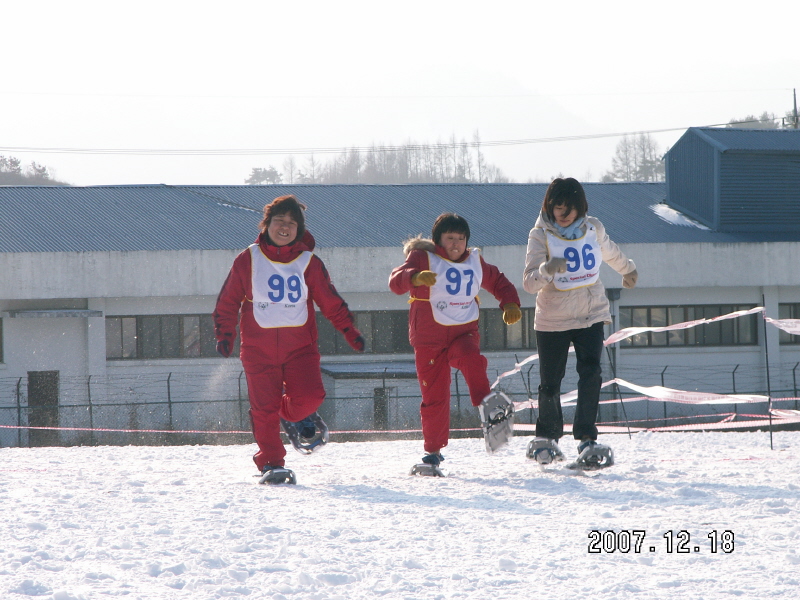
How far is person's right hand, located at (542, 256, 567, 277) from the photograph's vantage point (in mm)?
5145

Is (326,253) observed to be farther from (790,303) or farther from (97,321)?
(790,303)

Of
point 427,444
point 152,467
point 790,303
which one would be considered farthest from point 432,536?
point 790,303

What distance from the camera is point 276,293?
535 centimetres

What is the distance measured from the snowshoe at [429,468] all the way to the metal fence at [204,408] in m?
12.1

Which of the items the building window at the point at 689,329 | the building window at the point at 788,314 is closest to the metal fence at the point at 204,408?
the building window at the point at 689,329

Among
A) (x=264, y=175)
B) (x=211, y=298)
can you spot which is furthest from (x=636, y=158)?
(x=211, y=298)

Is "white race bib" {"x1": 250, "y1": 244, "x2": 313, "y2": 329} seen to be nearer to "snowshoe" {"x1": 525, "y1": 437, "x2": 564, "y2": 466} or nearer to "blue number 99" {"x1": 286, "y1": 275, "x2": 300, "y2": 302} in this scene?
"blue number 99" {"x1": 286, "y1": 275, "x2": 300, "y2": 302}

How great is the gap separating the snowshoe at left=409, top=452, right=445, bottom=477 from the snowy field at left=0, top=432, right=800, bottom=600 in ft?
0.60

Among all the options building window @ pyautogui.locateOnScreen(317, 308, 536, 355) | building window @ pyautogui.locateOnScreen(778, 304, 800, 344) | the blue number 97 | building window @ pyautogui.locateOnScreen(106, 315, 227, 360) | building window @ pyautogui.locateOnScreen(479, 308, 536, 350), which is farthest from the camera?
building window @ pyautogui.locateOnScreen(778, 304, 800, 344)

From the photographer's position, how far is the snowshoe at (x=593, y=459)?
5.20 meters

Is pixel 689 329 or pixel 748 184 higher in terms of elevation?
pixel 748 184

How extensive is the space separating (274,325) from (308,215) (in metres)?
20.6
